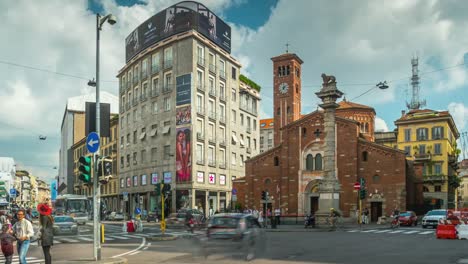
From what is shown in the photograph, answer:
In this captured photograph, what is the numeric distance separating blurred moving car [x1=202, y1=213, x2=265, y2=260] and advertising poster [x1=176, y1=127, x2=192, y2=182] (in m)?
38.6

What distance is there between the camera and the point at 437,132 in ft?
239

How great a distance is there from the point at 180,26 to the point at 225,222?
148 feet

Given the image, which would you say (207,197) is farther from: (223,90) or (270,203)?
(223,90)

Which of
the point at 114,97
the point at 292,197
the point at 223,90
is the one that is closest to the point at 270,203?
the point at 292,197

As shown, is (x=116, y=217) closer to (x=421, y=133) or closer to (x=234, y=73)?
(x=234, y=73)

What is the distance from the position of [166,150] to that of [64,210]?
14043 mm

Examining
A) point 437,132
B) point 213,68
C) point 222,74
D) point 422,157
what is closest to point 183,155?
point 213,68

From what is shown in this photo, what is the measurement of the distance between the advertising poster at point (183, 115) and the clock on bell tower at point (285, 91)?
25180mm

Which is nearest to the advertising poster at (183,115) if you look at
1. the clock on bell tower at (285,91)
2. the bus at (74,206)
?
the bus at (74,206)

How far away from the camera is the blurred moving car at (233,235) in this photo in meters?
14.3

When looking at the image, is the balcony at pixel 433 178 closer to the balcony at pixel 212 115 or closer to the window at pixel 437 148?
the window at pixel 437 148

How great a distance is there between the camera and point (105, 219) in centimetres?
6162

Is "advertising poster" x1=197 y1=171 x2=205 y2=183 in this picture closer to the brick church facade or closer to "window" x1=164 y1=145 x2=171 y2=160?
"window" x1=164 y1=145 x2=171 y2=160

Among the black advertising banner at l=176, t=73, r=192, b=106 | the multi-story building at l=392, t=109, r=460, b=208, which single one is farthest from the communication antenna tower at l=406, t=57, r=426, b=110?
the black advertising banner at l=176, t=73, r=192, b=106
